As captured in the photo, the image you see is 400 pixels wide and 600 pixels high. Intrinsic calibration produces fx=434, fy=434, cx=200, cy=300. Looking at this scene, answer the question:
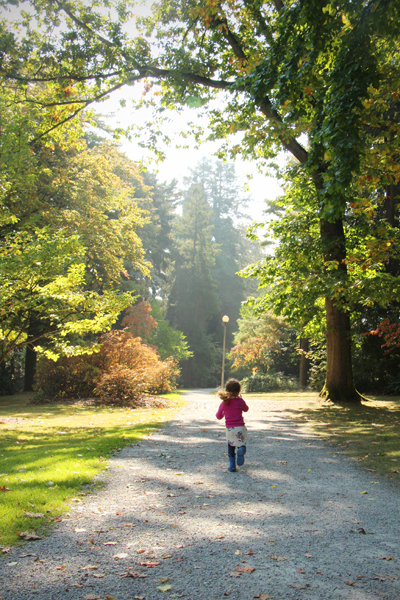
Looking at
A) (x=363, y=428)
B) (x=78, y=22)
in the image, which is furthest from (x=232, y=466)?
(x=78, y=22)

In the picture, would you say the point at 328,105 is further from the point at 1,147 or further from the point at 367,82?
the point at 1,147

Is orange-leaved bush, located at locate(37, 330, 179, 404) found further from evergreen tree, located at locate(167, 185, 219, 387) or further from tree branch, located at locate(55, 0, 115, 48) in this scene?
evergreen tree, located at locate(167, 185, 219, 387)

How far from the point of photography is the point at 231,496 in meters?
4.87

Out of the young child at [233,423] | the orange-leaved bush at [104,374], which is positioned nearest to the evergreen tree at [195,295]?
the orange-leaved bush at [104,374]

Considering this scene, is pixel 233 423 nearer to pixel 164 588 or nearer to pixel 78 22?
pixel 164 588

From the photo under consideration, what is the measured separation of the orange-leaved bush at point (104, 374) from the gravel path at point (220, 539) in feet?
31.8

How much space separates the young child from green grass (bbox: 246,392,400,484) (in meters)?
1.92

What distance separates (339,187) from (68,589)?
5.03 m

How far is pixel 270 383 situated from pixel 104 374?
14.0m

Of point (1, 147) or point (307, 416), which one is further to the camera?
point (1, 147)

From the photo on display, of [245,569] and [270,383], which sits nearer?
[245,569]

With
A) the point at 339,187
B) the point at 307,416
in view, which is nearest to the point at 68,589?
the point at 339,187

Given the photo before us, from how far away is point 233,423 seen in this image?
245 inches

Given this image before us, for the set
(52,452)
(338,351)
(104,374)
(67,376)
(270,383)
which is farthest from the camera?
(270,383)
